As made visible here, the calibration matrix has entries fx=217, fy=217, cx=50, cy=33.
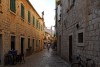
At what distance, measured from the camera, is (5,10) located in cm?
1484

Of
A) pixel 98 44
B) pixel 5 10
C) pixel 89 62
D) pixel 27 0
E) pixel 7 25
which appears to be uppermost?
pixel 27 0

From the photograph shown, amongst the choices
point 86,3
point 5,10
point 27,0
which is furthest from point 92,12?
point 27,0

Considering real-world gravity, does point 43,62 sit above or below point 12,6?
below

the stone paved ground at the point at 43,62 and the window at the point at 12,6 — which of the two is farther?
the window at the point at 12,6

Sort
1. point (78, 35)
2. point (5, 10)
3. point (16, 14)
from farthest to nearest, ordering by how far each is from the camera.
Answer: point (16, 14) → point (5, 10) → point (78, 35)

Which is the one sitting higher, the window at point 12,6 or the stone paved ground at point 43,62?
the window at point 12,6

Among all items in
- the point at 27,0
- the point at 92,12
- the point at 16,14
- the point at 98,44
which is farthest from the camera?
the point at 27,0

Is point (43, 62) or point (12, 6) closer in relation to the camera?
point (12, 6)

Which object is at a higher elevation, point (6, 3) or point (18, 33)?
point (6, 3)

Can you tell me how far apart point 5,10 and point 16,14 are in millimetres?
3352

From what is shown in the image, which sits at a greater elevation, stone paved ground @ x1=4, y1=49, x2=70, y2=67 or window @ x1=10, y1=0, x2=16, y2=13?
window @ x1=10, y1=0, x2=16, y2=13

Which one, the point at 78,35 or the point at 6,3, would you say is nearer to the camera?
the point at 78,35

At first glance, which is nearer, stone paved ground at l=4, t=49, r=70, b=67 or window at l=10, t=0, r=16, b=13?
stone paved ground at l=4, t=49, r=70, b=67

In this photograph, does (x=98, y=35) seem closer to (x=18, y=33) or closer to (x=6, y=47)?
(x=6, y=47)
